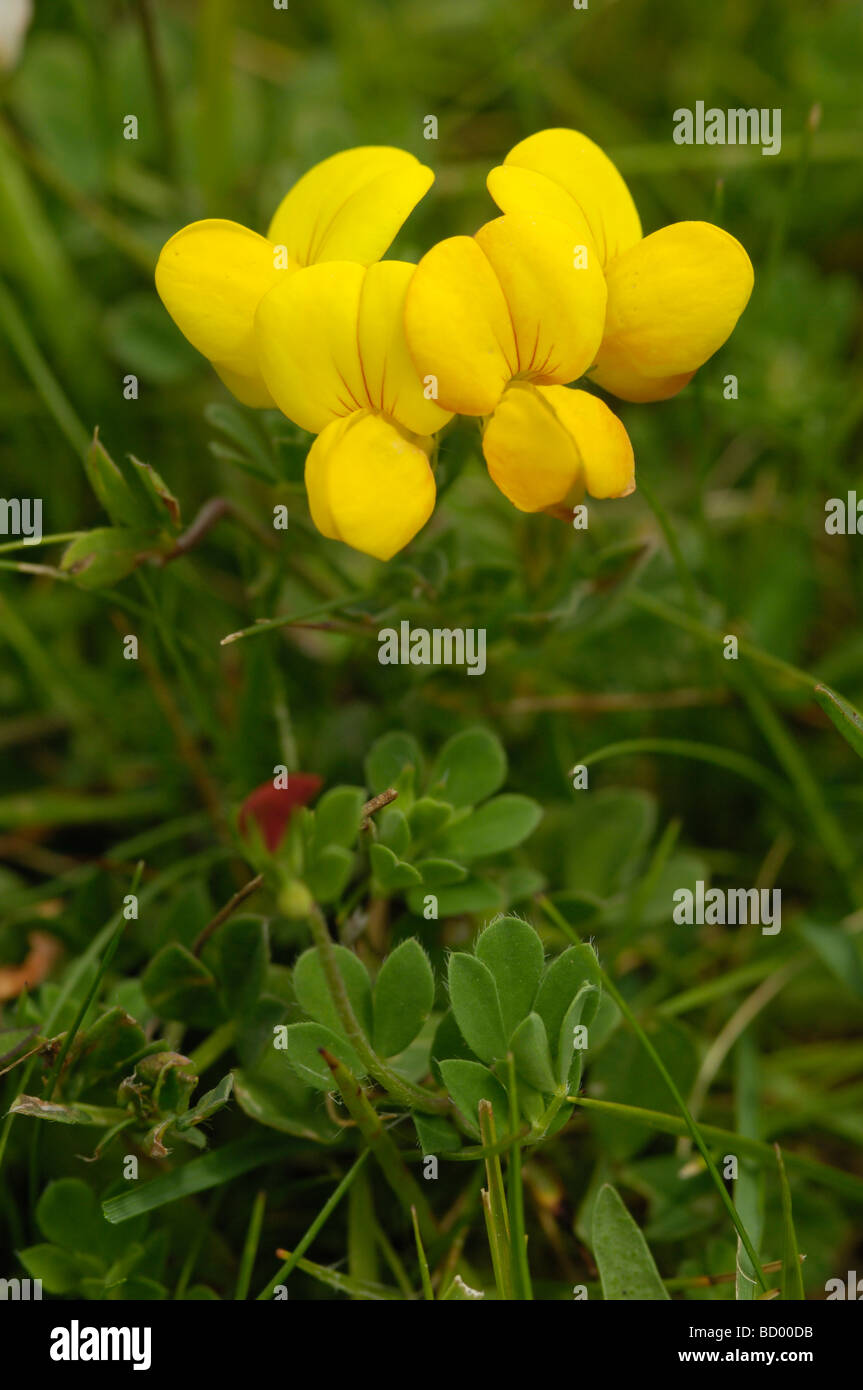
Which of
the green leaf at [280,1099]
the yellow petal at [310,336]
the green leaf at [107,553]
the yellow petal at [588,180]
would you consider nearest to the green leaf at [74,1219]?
the green leaf at [280,1099]

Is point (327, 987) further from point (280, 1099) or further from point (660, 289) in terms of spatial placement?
point (660, 289)

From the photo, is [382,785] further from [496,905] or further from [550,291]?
[550,291]

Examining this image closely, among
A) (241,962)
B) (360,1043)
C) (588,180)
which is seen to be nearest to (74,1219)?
(241,962)

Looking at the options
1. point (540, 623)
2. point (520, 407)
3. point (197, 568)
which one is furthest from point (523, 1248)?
point (197, 568)

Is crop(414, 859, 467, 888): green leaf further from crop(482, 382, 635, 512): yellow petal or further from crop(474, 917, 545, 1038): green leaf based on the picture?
crop(482, 382, 635, 512): yellow petal

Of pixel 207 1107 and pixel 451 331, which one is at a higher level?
pixel 451 331

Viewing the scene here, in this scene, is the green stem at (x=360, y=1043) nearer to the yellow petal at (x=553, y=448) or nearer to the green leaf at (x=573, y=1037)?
the green leaf at (x=573, y=1037)
